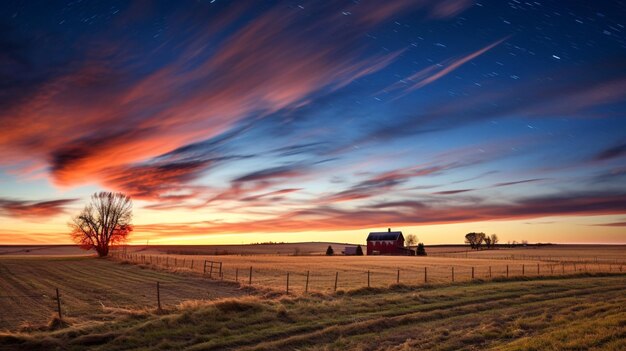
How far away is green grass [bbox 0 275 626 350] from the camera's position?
16.3 m

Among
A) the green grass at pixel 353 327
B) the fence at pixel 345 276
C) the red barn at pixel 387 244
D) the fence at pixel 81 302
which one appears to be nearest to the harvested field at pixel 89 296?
the fence at pixel 81 302

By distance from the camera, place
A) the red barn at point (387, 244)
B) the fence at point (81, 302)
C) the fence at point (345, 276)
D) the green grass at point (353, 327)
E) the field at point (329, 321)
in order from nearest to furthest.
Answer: the green grass at point (353, 327) → the field at point (329, 321) → the fence at point (81, 302) → the fence at point (345, 276) → the red barn at point (387, 244)

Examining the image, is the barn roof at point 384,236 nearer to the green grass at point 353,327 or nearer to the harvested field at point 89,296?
the harvested field at point 89,296

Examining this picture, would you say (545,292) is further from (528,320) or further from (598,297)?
(528,320)

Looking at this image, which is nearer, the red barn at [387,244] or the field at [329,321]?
the field at [329,321]

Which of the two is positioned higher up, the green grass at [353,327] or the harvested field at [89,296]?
the green grass at [353,327]

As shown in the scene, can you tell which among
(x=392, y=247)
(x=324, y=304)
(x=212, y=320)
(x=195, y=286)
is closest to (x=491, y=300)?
(x=324, y=304)

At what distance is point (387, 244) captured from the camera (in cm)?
12975

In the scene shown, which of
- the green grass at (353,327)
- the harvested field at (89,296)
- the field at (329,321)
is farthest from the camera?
the harvested field at (89,296)

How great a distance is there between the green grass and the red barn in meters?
101

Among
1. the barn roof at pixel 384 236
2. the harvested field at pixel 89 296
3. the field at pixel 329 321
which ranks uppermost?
the barn roof at pixel 384 236

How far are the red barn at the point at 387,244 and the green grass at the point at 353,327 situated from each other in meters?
101

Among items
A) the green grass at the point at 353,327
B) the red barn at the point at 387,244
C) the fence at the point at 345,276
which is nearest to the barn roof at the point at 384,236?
the red barn at the point at 387,244

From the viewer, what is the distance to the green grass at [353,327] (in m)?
16.3
